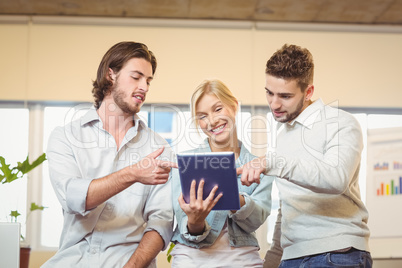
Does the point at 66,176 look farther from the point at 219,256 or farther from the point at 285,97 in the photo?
the point at 285,97

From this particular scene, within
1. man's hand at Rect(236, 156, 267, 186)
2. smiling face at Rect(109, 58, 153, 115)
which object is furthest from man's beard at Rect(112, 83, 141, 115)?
man's hand at Rect(236, 156, 267, 186)

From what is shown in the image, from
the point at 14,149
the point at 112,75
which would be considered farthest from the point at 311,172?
the point at 14,149

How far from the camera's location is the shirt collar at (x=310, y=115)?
1.74 metres

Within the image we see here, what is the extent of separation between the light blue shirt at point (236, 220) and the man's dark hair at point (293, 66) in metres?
0.42

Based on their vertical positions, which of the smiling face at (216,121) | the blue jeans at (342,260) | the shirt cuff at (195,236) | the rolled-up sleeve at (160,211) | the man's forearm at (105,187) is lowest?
the blue jeans at (342,260)

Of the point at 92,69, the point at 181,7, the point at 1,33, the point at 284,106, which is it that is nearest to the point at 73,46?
the point at 92,69

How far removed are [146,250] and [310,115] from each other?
0.74 m

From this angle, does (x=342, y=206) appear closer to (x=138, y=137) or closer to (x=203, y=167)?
(x=203, y=167)

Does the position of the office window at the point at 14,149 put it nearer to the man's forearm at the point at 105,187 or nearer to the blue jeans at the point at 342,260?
the man's forearm at the point at 105,187

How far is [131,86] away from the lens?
1.96 meters

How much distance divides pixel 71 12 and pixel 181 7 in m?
1.15

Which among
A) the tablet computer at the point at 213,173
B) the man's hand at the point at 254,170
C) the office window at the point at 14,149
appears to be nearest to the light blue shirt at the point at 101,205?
the tablet computer at the point at 213,173

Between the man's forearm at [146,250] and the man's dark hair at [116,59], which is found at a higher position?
the man's dark hair at [116,59]

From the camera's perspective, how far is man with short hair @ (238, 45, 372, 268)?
1531mm
